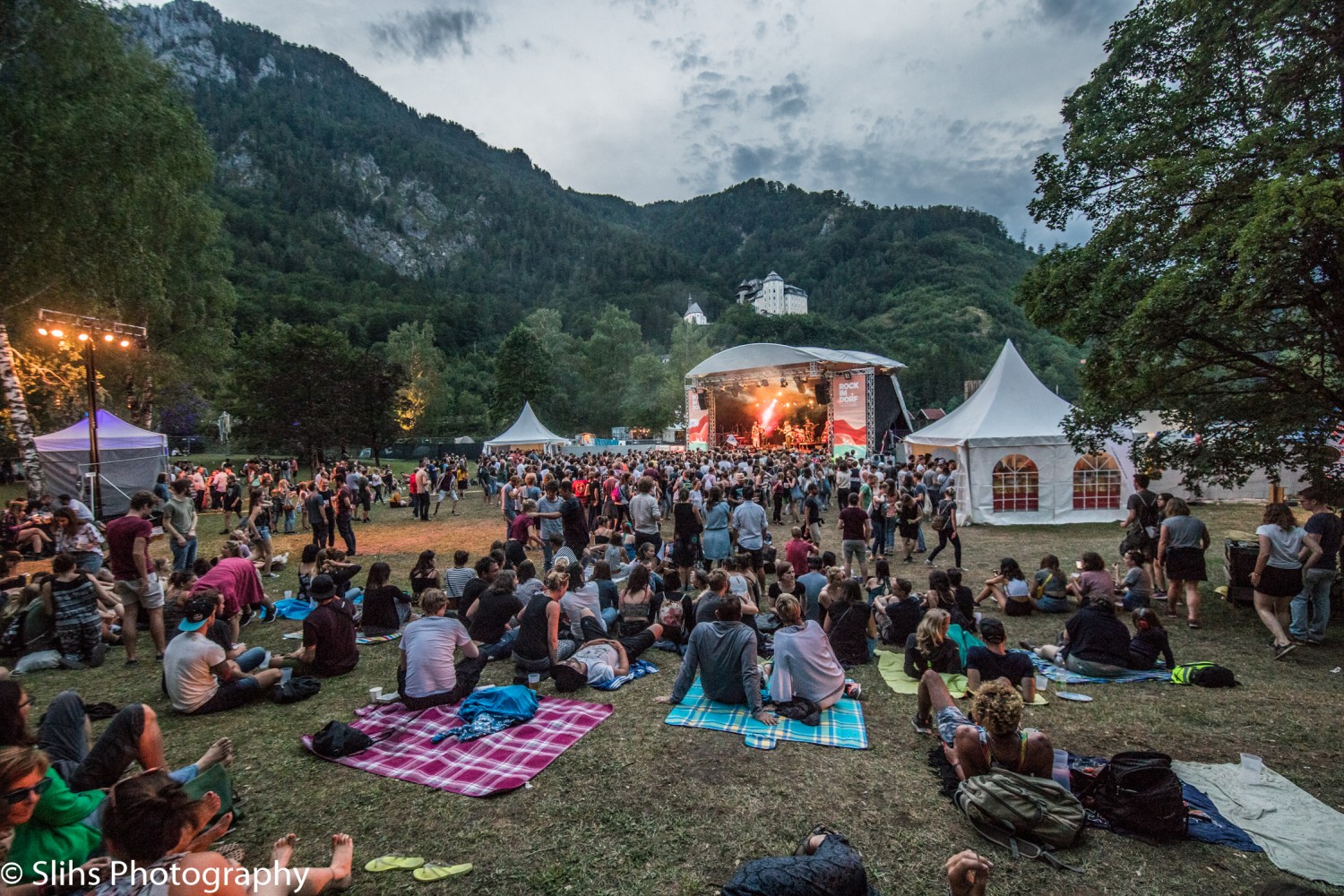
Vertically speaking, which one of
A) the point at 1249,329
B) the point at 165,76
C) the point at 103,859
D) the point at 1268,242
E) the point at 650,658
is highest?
the point at 165,76

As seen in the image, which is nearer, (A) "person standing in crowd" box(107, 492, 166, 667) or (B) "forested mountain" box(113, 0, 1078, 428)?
(A) "person standing in crowd" box(107, 492, 166, 667)

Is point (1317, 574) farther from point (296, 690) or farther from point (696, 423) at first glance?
point (696, 423)

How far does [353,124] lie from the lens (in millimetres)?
133125

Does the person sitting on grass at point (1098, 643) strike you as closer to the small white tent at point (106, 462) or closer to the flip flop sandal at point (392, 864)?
the flip flop sandal at point (392, 864)

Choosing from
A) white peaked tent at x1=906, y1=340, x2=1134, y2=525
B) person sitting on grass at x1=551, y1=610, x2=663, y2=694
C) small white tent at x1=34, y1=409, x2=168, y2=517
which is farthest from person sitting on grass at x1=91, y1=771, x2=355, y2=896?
small white tent at x1=34, y1=409, x2=168, y2=517

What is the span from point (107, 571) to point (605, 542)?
5714mm

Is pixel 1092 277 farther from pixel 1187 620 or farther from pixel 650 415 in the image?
pixel 650 415

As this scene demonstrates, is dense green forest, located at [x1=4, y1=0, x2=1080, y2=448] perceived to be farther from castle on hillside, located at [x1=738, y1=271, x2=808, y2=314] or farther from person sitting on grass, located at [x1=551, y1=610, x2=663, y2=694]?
person sitting on grass, located at [x1=551, y1=610, x2=663, y2=694]

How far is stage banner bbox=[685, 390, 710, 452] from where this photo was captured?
3250cm

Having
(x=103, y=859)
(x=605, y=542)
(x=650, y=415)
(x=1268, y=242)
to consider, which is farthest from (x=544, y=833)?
(x=650, y=415)

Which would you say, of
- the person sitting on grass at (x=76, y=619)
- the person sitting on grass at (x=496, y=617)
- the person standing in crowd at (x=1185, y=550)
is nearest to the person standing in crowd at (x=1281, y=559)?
the person standing in crowd at (x=1185, y=550)

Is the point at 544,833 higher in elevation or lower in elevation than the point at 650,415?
lower

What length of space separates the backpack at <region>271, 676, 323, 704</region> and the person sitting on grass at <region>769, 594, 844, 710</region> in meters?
3.66

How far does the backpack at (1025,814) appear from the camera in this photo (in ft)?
9.34
